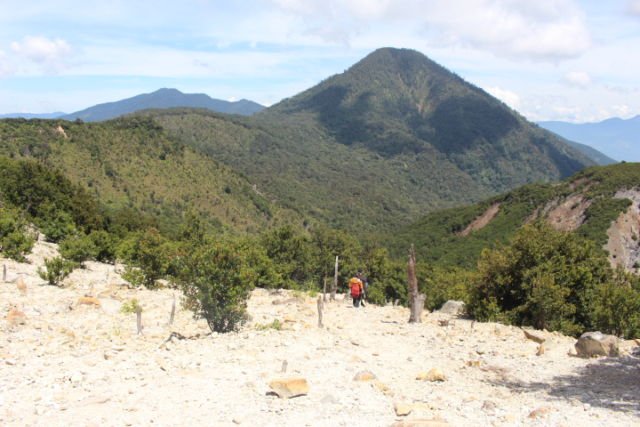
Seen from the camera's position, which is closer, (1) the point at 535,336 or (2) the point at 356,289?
(1) the point at 535,336

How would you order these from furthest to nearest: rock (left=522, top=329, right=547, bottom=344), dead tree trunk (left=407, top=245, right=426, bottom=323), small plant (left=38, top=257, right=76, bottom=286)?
small plant (left=38, top=257, right=76, bottom=286)
dead tree trunk (left=407, top=245, right=426, bottom=323)
rock (left=522, top=329, right=547, bottom=344)

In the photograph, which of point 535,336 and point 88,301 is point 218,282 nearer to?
point 88,301

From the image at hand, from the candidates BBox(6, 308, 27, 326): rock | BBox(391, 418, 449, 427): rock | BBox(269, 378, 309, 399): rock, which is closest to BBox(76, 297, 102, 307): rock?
BBox(6, 308, 27, 326): rock

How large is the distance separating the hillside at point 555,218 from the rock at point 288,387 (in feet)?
182

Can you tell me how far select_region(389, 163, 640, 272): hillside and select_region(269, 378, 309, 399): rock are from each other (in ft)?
182

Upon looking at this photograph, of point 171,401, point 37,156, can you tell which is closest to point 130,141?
point 37,156

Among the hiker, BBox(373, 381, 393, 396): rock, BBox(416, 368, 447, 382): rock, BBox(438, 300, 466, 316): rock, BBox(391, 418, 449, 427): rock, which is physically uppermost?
BBox(391, 418, 449, 427): rock

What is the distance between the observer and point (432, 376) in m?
12.0

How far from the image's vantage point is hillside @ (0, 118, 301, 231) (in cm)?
8088

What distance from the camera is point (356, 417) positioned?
931 centimetres

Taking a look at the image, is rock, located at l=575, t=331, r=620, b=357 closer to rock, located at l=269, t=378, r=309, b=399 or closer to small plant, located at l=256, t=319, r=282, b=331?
rock, located at l=269, t=378, r=309, b=399

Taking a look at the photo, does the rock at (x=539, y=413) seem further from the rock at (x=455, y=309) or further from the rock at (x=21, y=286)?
the rock at (x=21, y=286)

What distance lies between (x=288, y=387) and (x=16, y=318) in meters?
9.16

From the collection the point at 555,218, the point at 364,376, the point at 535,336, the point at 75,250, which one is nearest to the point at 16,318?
the point at 364,376
